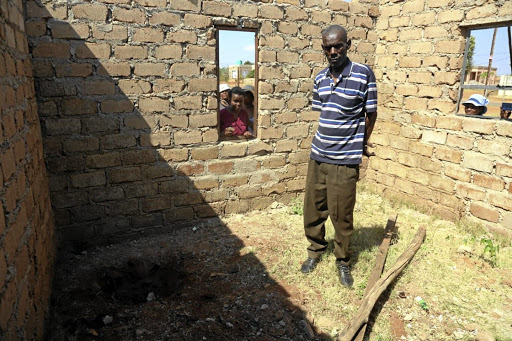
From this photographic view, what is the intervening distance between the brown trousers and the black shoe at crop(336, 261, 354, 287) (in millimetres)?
113

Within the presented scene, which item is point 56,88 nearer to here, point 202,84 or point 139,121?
point 139,121

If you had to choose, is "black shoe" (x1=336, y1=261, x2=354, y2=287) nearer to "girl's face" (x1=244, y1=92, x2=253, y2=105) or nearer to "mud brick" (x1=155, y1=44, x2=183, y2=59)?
"girl's face" (x1=244, y1=92, x2=253, y2=105)

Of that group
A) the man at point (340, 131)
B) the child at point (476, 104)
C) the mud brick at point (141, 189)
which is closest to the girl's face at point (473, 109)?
the child at point (476, 104)

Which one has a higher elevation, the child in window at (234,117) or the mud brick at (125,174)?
the child in window at (234,117)

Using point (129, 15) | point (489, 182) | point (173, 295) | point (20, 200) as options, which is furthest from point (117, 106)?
point (489, 182)

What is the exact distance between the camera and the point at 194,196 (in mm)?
4578

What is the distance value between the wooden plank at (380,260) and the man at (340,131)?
0.22 m

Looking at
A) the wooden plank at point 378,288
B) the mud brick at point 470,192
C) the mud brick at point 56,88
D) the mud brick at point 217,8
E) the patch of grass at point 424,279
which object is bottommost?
the patch of grass at point 424,279

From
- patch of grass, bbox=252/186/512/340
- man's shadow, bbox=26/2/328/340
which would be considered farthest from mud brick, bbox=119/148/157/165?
patch of grass, bbox=252/186/512/340

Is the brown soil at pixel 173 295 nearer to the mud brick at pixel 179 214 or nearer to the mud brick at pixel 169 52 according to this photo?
the mud brick at pixel 179 214

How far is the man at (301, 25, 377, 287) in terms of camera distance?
3012 mm

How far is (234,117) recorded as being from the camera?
16.4 feet

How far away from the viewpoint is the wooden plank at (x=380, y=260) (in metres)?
2.68

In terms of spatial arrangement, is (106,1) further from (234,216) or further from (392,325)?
(392,325)
